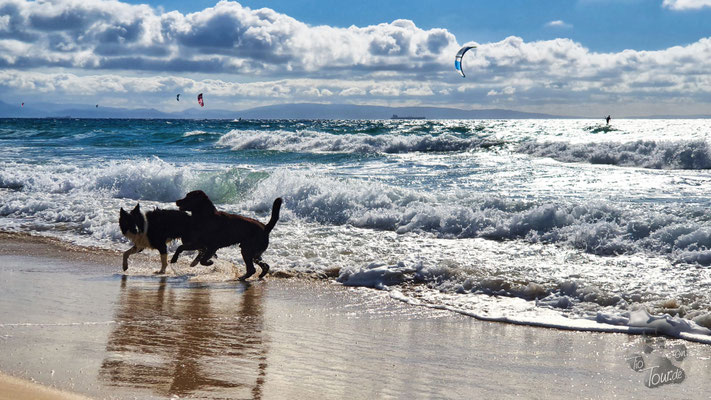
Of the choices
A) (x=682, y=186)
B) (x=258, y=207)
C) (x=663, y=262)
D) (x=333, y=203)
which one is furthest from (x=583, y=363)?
(x=682, y=186)

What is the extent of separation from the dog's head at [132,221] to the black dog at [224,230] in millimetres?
499

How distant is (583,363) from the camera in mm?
4570

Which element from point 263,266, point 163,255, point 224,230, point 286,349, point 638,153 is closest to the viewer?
point 286,349

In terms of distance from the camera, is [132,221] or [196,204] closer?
[196,204]

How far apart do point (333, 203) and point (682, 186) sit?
8.21 m

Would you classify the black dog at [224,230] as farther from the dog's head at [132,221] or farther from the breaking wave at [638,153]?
the breaking wave at [638,153]

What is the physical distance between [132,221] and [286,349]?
138 inches

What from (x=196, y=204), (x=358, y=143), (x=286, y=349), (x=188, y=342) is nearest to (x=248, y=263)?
(x=196, y=204)

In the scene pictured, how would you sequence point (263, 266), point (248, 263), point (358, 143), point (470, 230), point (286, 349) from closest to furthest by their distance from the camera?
point (286, 349)
point (248, 263)
point (263, 266)
point (470, 230)
point (358, 143)

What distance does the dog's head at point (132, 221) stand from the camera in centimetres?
734

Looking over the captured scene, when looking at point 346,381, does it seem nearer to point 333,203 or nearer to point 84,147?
point 333,203

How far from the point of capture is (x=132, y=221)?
24.2 feet

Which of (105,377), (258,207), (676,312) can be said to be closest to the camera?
(105,377)

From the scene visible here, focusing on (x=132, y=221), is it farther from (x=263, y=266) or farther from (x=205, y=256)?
(x=263, y=266)
